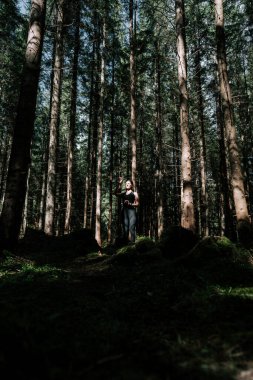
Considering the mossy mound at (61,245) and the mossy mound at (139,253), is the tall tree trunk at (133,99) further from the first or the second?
the mossy mound at (139,253)

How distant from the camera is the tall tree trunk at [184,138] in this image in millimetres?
9625

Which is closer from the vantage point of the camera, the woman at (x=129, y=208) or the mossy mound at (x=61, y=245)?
the mossy mound at (x=61, y=245)

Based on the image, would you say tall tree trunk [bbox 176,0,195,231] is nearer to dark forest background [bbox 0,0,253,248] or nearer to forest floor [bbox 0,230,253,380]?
dark forest background [bbox 0,0,253,248]

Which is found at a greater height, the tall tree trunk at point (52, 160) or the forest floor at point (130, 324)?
the tall tree trunk at point (52, 160)

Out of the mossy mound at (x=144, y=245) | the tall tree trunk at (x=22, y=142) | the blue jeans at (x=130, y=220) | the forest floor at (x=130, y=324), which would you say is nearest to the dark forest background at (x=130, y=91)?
the tall tree trunk at (x=22, y=142)

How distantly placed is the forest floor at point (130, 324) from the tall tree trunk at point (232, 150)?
10.8ft

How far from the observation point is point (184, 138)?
33.8 ft

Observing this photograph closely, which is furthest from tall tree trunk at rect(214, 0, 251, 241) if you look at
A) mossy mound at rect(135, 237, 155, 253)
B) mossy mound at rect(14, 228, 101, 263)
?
mossy mound at rect(14, 228, 101, 263)

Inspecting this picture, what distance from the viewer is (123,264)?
639cm

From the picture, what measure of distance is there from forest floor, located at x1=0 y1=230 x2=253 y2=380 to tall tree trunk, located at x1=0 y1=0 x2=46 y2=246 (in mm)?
1477

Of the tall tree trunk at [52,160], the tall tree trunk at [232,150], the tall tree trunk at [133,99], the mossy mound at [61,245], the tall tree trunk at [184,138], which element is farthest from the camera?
the tall tree trunk at [133,99]

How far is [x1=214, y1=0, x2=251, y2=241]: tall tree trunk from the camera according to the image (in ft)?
27.3

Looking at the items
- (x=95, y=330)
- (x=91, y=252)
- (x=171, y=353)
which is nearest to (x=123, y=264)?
(x=91, y=252)

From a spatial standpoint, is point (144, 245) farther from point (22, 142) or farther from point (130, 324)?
point (130, 324)
